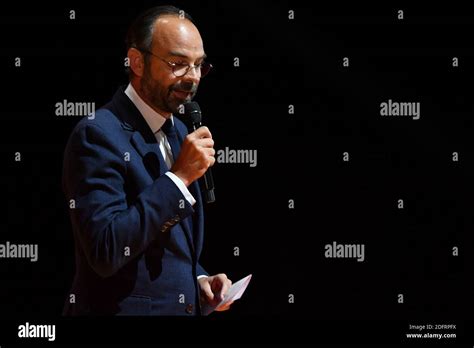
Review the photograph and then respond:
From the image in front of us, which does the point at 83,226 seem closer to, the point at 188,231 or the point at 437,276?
the point at 188,231

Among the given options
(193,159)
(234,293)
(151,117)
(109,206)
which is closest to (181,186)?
(193,159)

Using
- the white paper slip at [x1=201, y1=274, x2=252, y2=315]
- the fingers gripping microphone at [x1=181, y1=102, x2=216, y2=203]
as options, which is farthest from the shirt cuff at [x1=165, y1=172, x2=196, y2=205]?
the white paper slip at [x1=201, y1=274, x2=252, y2=315]

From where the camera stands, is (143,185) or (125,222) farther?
(143,185)

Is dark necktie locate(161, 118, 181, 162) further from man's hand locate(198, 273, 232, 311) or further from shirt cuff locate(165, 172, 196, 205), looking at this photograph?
man's hand locate(198, 273, 232, 311)

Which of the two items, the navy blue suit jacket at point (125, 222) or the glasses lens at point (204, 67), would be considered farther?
the glasses lens at point (204, 67)

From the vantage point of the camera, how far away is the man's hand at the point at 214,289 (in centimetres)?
232

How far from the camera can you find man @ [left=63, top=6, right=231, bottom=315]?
1.97 meters

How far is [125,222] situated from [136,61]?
53cm

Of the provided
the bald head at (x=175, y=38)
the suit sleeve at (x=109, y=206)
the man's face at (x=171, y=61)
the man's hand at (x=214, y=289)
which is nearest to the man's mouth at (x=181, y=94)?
the man's face at (x=171, y=61)

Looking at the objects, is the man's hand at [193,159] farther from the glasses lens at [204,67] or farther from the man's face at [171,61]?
the glasses lens at [204,67]

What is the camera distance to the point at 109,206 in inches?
77.5

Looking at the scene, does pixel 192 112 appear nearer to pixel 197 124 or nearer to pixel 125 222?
pixel 197 124

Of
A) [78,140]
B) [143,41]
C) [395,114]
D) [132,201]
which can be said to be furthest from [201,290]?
[395,114]

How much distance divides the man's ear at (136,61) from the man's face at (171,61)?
0.02 m
